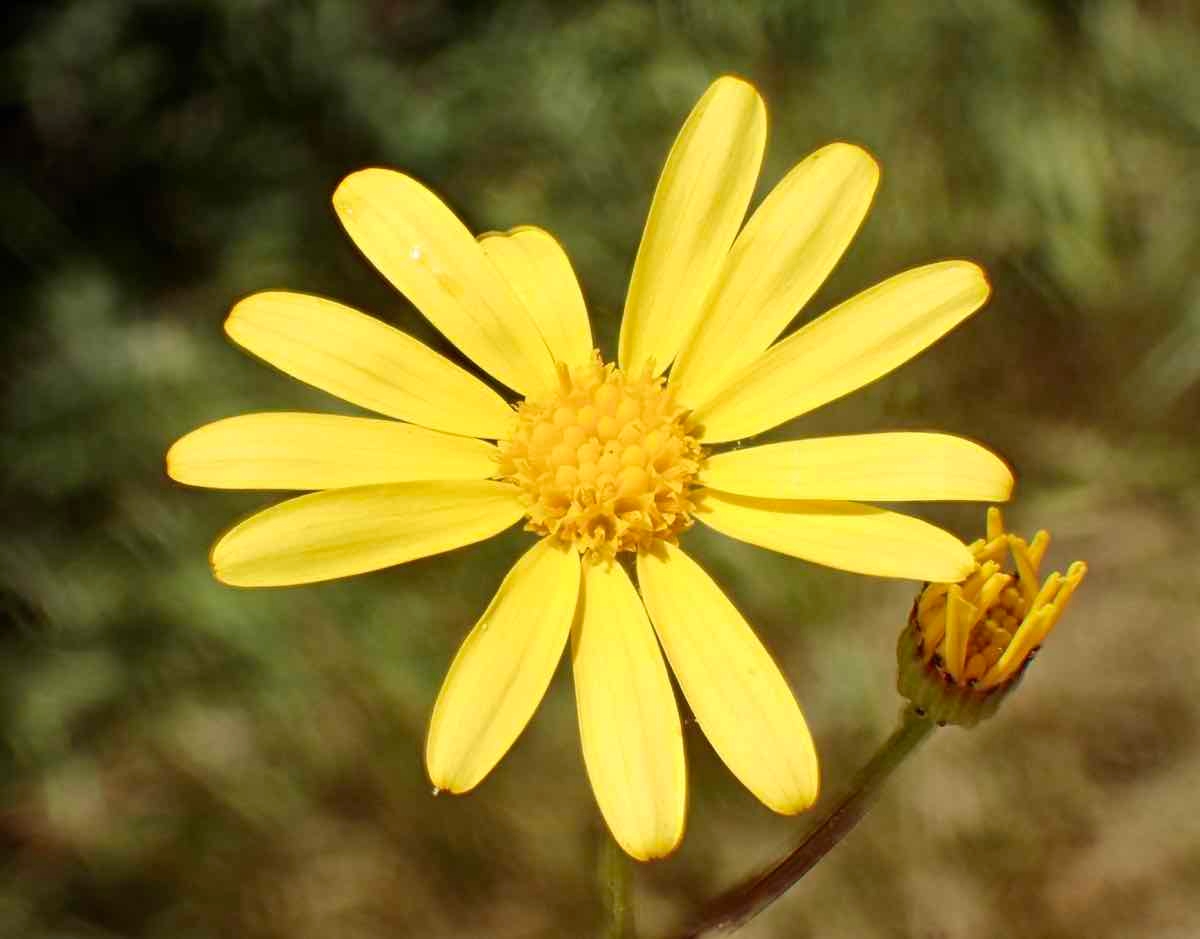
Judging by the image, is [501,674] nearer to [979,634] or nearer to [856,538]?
[856,538]

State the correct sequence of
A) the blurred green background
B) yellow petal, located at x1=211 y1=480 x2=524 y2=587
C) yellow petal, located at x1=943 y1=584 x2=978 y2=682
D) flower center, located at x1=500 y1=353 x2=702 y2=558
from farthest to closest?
the blurred green background, flower center, located at x1=500 y1=353 x2=702 y2=558, yellow petal, located at x1=943 y1=584 x2=978 y2=682, yellow petal, located at x1=211 y1=480 x2=524 y2=587

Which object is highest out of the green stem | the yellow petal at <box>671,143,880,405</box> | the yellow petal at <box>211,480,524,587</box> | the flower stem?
the yellow petal at <box>671,143,880,405</box>

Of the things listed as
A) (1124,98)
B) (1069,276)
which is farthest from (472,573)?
(1124,98)

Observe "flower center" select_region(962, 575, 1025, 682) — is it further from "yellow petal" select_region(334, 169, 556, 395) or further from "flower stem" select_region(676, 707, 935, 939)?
"yellow petal" select_region(334, 169, 556, 395)

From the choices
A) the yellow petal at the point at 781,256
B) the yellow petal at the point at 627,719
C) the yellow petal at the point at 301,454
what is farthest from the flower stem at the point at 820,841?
the yellow petal at the point at 301,454

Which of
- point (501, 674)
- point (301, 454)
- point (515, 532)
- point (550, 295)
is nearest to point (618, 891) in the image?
point (501, 674)

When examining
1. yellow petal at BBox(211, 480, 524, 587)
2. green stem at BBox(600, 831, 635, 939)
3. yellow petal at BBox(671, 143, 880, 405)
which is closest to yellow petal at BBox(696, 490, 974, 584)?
yellow petal at BBox(671, 143, 880, 405)

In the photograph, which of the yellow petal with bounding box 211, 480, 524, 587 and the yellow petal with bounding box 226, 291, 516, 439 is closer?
the yellow petal with bounding box 211, 480, 524, 587

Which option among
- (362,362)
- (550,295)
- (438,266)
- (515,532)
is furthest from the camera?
(515,532)
